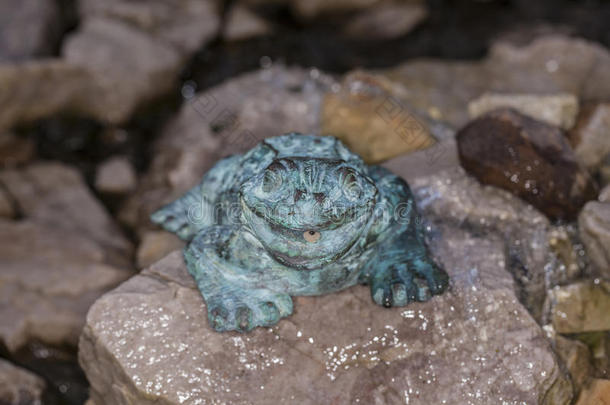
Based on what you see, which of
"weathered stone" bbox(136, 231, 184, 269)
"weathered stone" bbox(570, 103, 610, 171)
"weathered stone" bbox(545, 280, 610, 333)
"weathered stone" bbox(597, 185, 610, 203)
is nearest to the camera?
"weathered stone" bbox(545, 280, 610, 333)

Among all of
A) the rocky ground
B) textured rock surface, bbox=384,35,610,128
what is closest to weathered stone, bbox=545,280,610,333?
the rocky ground

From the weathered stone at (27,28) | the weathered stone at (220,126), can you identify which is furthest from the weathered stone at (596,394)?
the weathered stone at (27,28)

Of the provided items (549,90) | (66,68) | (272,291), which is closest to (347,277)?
(272,291)

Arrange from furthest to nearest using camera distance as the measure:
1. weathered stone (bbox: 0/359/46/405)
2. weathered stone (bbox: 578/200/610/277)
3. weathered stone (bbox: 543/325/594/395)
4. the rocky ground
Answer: weathered stone (bbox: 0/359/46/405) → weathered stone (bbox: 578/200/610/277) → weathered stone (bbox: 543/325/594/395) → the rocky ground

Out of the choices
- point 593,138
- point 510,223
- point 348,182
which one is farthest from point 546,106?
point 348,182

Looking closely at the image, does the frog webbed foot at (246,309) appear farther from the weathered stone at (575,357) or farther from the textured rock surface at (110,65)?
the textured rock surface at (110,65)

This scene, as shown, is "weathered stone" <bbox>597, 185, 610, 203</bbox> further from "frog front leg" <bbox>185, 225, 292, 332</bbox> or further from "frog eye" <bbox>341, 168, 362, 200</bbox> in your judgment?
"frog front leg" <bbox>185, 225, 292, 332</bbox>

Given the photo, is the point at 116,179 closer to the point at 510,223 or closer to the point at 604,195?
the point at 510,223

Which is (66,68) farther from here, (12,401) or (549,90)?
(549,90)
